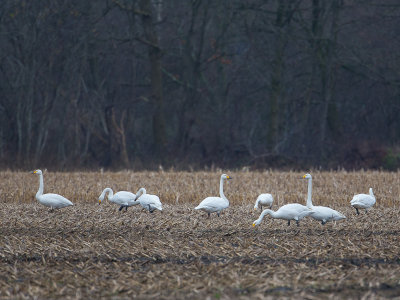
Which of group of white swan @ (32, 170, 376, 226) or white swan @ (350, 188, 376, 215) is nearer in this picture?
group of white swan @ (32, 170, 376, 226)

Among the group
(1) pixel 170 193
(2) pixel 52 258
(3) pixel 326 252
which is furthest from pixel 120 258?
(1) pixel 170 193

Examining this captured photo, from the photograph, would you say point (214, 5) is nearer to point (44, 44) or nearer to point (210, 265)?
point (44, 44)

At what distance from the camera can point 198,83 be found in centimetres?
3025

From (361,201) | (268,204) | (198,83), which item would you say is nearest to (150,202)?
(268,204)

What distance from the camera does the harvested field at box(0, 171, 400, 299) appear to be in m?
6.02

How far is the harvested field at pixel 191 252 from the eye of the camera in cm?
602

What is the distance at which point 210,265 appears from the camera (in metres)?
6.93

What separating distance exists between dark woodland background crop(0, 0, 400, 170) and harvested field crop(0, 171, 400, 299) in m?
11.3

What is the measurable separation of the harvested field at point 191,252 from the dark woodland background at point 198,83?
443 inches

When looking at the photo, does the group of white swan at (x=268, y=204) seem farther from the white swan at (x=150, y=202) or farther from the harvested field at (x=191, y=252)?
the harvested field at (x=191, y=252)

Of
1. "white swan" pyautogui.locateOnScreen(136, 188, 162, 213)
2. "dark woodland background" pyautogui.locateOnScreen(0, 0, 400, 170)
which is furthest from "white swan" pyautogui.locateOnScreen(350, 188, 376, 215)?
"dark woodland background" pyautogui.locateOnScreen(0, 0, 400, 170)

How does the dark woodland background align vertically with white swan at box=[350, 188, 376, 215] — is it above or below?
above

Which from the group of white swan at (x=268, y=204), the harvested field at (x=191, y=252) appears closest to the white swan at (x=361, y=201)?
the group of white swan at (x=268, y=204)

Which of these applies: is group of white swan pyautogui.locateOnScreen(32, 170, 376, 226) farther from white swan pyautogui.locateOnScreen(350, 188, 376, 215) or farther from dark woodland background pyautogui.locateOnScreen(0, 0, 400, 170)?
dark woodland background pyautogui.locateOnScreen(0, 0, 400, 170)
